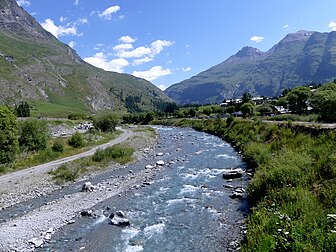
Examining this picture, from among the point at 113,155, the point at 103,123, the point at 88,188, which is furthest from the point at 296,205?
the point at 103,123

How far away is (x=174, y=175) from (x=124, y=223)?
652 inches

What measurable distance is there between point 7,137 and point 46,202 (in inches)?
774

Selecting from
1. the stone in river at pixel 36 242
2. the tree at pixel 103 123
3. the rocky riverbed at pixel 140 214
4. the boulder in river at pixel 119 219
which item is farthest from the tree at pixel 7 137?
the tree at pixel 103 123

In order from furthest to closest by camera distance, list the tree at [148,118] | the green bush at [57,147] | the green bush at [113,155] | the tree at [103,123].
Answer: the tree at [148,118], the tree at [103,123], the green bush at [57,147], the green bush at [113,155]

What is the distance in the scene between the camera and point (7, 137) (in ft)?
147

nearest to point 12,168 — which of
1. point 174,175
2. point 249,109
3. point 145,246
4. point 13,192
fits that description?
point 13,192

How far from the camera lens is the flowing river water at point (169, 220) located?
1953cm

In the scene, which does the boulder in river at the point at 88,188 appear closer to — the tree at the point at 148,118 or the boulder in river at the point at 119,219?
the boulder in river at the point at 119,219

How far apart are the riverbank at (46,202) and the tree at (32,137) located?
1541 cm

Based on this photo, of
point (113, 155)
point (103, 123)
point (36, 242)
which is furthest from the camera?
point (103, 123)

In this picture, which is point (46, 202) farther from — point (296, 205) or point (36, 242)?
point (296, 205)

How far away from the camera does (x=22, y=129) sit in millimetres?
53281

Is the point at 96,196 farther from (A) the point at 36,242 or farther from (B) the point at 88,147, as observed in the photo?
(B) the point at 88,147

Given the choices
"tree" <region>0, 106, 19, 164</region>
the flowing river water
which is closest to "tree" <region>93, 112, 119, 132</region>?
"tree" <region>0, 106, 19, 164</region>
